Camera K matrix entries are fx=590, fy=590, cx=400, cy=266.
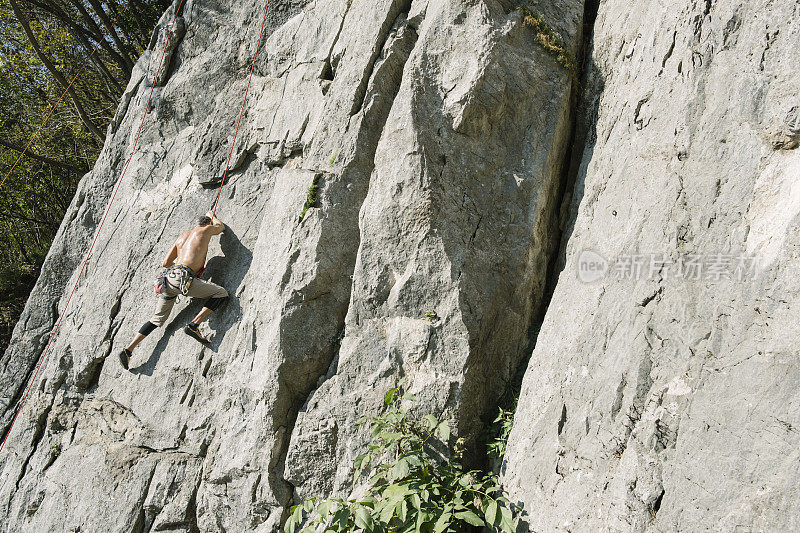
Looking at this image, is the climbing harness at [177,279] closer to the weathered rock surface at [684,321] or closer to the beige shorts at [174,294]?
the beige shorts at [174,294]

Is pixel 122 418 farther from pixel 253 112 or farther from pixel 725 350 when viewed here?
pixel 725 350

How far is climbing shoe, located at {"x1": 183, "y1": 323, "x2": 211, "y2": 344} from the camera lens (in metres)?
6.19

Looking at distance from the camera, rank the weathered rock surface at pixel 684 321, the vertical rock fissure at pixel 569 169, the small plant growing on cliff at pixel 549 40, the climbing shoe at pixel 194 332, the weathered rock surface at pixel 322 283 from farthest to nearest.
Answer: the climbing shoe at pixel 194 332 → the small plant growing on cliff at pixel 549 40 → the vertical rock fissure at pixel 569 169 → the weathered rock surface at pixel 322 283 → the weathered rock surface at pixel 684 321

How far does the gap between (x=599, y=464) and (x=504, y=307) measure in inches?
63.8

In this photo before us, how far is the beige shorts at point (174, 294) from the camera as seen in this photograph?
629 cm

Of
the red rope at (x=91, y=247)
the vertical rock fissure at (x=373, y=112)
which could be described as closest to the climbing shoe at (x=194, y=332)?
the vertical rock fissure at (x=373, y=112)

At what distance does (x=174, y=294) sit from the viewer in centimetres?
650

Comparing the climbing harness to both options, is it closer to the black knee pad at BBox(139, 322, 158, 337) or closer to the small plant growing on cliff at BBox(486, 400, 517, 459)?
the black knee pad at BBox(139, 322, 158, 337)

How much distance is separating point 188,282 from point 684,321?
15.5 feet

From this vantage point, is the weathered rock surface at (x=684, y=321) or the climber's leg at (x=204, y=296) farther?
the climber's leg at (x=204, y=296)

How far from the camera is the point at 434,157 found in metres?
5.32

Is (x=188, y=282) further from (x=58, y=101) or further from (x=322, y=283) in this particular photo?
(x=58, y=101)

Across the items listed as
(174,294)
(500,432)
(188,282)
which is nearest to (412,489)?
(500,432)

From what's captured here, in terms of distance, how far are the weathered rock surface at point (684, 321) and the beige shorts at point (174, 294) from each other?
3474 mm
